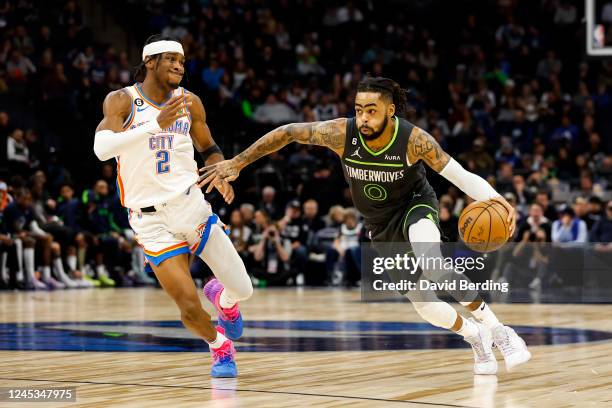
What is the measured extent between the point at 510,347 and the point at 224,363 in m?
1.83

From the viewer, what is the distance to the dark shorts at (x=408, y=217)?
23.1 ft

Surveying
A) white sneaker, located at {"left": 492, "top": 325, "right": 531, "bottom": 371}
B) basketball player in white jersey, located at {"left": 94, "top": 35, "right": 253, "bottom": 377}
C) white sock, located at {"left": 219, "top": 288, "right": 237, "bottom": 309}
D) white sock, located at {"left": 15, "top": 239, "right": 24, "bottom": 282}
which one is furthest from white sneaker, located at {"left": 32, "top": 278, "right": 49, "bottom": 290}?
white sneaker, located at {"left": 492, "top": 325, "right": 531, "bottom": 371}

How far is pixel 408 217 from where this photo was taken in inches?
278

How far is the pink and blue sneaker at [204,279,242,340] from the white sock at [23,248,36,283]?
904cm

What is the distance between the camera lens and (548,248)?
15398 mm

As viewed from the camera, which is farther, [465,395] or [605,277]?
[605,277]

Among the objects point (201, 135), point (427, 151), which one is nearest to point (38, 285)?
point (201, 135)

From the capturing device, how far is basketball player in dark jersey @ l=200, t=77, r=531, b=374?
22.6 feet

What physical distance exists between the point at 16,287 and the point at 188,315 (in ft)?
32.7

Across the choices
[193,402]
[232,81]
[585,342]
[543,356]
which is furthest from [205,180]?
[232,81]

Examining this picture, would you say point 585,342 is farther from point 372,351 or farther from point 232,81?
point 232,81

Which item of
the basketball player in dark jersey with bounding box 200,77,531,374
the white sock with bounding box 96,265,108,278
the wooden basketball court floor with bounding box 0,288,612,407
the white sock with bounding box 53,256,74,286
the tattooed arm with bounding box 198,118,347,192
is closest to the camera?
the wooden basketball court floor with bounding box 0,288,612,407

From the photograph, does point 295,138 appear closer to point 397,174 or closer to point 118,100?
point 397,174

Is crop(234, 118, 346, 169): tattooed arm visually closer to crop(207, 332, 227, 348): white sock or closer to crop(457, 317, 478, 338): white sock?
crop(207, 332, 227, 348): white sock
